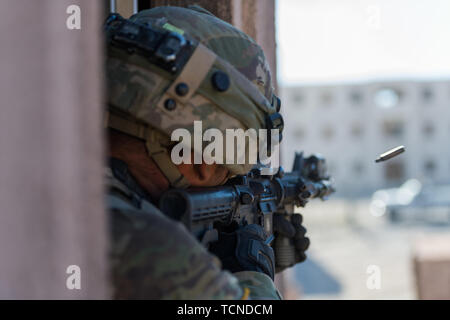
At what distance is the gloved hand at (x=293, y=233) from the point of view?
8.57 feet

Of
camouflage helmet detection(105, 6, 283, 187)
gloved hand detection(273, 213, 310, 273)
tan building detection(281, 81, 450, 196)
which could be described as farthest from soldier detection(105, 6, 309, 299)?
tan building detection(281, 81, 450, 196)

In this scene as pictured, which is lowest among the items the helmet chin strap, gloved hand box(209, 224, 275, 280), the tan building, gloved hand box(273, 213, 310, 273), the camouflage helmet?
gloved hand box(209, 224, 275, 280)

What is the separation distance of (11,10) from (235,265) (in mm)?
1002

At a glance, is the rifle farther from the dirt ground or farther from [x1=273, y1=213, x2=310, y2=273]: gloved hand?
the dirt ground

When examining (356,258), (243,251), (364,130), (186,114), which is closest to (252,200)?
(243,251)

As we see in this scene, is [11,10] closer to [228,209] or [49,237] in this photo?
[49,237]

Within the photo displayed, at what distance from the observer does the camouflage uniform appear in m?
1.29

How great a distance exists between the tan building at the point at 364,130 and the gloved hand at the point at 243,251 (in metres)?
32.2

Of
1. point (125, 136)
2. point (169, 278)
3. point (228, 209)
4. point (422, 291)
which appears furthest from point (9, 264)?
point (422, 291)

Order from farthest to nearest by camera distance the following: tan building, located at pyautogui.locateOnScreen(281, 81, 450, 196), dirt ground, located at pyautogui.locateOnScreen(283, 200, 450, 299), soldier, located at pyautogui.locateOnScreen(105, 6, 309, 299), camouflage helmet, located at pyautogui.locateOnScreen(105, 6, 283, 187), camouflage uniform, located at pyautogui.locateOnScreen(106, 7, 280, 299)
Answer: tan building, located at pyautogui.locateOnScreen(281, 81, 450, 196), dirt ground, located at pyautogui.locateOnScreen(283, 200, 450, 299), camouflage helmet, located at pyautogui.locateOnScreen(105, 6, 283, 187), soldier, located at pyautogui.locateOnScreen(105, 6, 309, 299), camouflage uniform, located at pyautogui.locateOnScreen(106, 7, 280, 299)

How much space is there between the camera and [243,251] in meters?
1.71

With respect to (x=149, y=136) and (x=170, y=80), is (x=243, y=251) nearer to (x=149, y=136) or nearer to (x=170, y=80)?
(x=149, y=136)

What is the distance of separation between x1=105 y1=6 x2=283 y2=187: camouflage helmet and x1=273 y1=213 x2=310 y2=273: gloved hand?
917mm

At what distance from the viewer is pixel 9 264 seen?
976 mm
